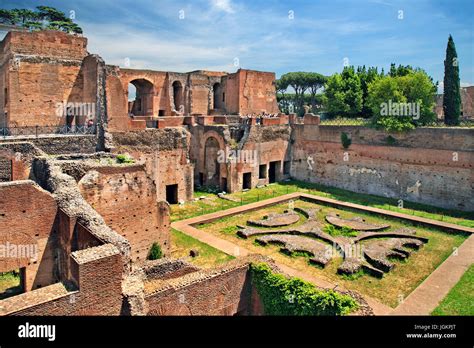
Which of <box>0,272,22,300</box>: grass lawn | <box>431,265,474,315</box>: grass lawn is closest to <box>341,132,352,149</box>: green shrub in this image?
<box>431,265,474,315</box>: grass lawn

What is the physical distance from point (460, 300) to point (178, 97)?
95.3 ft

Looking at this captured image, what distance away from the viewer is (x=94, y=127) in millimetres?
21516

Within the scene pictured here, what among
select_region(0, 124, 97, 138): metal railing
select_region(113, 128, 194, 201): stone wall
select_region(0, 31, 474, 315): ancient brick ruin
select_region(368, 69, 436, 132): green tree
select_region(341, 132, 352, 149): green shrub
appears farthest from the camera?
select_region(341, 132, 352, 149): green shrub

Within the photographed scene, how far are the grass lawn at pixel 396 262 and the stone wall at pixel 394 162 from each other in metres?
4.71

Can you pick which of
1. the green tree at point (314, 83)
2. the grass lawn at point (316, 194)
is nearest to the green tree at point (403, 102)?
the grass lawn at point (316, 194)

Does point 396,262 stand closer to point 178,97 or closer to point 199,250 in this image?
point 199,250

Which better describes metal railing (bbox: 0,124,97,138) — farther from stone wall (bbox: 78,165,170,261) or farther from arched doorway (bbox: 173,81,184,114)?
arched doorway (bbox: 173,81,184,114)

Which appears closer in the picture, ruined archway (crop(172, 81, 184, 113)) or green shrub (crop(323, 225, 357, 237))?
green shrub (crop(323, 225, 357, 237))

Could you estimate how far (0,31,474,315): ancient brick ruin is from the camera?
9.98 m

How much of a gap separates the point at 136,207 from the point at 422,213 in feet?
54.4

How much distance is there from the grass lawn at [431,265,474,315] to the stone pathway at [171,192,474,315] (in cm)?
Answer: 17

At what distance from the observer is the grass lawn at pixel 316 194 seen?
2192cm

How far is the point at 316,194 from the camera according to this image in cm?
2722
